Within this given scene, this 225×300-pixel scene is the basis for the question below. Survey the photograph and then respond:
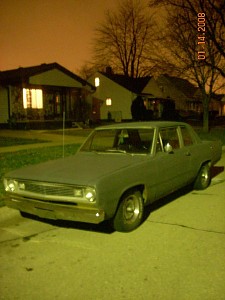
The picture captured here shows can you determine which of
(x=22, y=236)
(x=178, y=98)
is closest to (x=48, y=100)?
(x=22, y=236)

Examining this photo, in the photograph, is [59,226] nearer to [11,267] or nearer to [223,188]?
[11,267]

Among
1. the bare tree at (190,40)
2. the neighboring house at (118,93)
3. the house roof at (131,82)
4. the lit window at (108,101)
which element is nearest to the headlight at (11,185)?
the bare tree at (190,40)

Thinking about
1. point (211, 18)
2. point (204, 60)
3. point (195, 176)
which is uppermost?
point (211, 18)

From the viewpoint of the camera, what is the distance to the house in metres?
26.6

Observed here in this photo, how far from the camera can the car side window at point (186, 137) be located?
693 cm

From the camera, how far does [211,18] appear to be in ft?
73.8

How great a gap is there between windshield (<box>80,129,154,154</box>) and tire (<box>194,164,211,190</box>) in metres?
1.85

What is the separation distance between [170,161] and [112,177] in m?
1.59

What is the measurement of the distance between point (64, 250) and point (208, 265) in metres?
1.73

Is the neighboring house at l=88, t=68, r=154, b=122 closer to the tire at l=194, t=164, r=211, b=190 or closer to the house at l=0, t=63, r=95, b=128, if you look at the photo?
the house at l=0, t=63, r=95, b=128

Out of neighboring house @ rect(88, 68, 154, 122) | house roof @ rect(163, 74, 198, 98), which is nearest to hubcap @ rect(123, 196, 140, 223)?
neighboring house @ rect(88, 68, 154, 122)

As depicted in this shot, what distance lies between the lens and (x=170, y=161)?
606 centimetres

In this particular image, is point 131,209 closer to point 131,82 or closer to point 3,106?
point 3,106

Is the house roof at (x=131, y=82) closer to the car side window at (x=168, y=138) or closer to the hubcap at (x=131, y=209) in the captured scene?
the car side window at (x=168, y=138)
